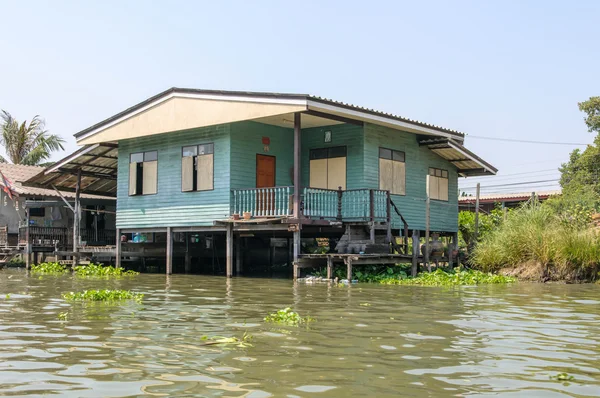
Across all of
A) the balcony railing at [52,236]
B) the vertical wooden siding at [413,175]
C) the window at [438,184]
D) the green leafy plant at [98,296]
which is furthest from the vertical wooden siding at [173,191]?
the green leafy plant at [98,296]

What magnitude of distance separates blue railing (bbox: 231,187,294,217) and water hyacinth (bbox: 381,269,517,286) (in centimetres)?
355

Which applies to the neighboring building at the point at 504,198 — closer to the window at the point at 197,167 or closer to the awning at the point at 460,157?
the awning at the point at 460,157

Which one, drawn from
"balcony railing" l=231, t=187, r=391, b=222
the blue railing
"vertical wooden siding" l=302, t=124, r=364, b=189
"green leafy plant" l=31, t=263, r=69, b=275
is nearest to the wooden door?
the blue railing

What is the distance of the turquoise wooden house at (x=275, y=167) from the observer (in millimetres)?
19219

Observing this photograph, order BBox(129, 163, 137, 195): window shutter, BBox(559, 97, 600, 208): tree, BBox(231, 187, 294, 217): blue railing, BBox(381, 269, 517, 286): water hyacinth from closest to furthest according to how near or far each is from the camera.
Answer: BBox(381, 269, 517, 286): water hyacinth, BBox(231, 187, 294, 217): blue railing, BBox(129, 163, 137, 195): window shutter, BBox(559, 97, 600, 208): tree

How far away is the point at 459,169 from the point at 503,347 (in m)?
18.6

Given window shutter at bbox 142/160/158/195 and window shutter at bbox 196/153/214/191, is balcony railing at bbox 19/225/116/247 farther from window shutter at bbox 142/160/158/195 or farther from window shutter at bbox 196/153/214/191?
window shutter at bbox 196/153/214/191

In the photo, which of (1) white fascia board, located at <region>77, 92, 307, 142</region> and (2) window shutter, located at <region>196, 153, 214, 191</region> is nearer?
(1) white fascia board, located at <region>77, 92, 307, 142</region>

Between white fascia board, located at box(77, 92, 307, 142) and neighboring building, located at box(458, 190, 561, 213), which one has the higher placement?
white fascia board, located at box(77, 92, 307, 142)

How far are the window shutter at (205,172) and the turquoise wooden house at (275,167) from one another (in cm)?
3

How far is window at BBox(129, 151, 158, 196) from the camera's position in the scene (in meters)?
23.2

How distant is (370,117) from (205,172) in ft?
17.3

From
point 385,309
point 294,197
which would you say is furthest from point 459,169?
point 385,309

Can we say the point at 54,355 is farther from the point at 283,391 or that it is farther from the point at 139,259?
the point at 139,259
